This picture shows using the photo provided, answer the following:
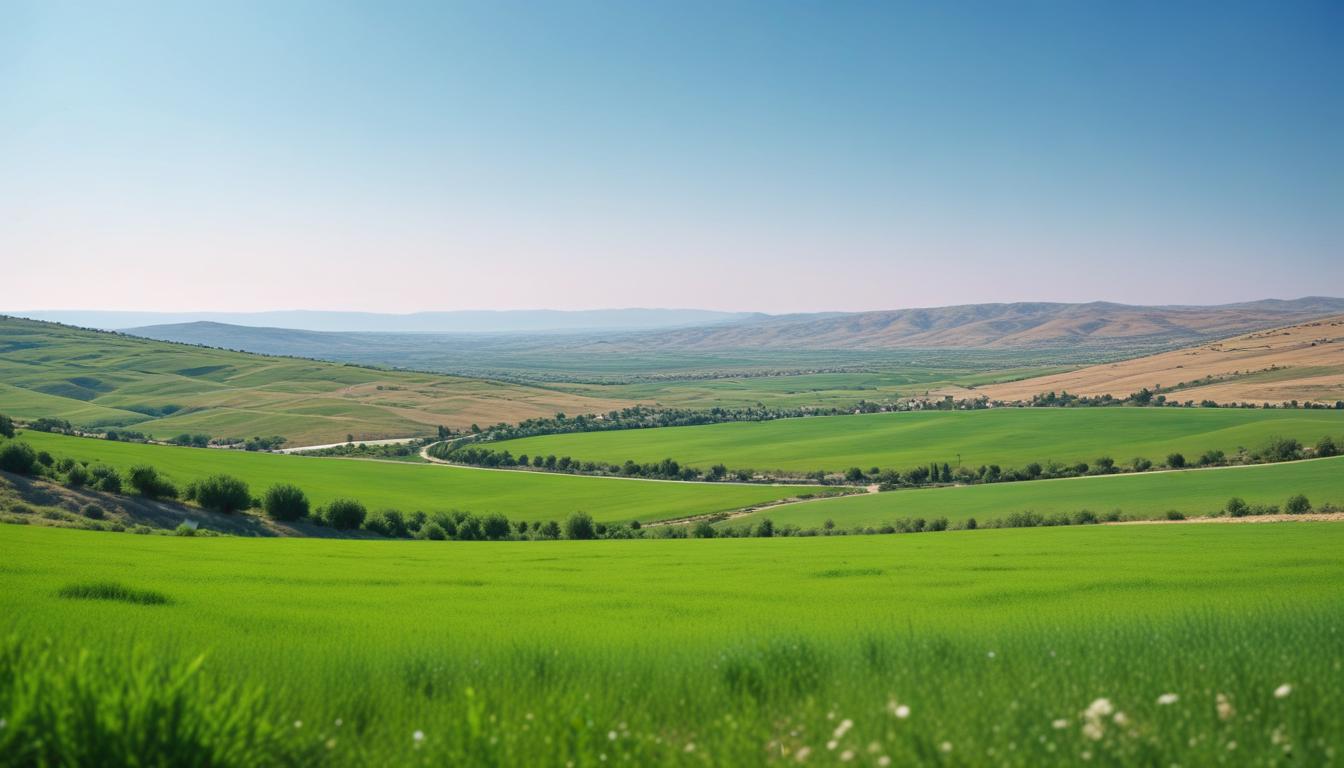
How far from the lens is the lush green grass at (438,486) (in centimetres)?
7331

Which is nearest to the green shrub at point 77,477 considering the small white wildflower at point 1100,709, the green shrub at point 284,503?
the green shrub at point 284,503

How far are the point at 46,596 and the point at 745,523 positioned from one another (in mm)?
55338

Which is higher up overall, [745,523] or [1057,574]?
[1057,574]

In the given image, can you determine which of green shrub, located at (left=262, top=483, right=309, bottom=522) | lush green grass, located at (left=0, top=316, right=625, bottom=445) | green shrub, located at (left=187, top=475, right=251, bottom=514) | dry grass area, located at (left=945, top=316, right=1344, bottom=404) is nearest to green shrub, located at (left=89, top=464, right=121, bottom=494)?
green shrub, located at (left=187, top=475, right=251, bottom=514)

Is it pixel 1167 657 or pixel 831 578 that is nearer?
pixel 1167 657

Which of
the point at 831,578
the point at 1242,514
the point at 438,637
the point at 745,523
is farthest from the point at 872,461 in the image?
the point at 438,637

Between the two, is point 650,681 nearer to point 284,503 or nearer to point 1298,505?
point 284,503

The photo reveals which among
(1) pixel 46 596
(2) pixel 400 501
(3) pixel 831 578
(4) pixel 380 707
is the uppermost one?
(4) pixel 380 707

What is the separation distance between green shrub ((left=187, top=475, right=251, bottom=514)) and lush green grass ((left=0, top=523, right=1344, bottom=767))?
131ft

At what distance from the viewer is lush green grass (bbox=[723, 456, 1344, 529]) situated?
55781 millimetres

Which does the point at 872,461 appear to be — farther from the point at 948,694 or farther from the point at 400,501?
the point at 948,694

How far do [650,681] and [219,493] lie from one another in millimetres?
54079

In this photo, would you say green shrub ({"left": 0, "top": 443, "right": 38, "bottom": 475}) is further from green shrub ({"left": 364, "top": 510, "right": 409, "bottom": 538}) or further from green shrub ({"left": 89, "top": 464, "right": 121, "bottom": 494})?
green shrub ({"left": 364, "top": 510, "right": 409, "bottom": 538})

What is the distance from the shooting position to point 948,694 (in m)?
6.23
